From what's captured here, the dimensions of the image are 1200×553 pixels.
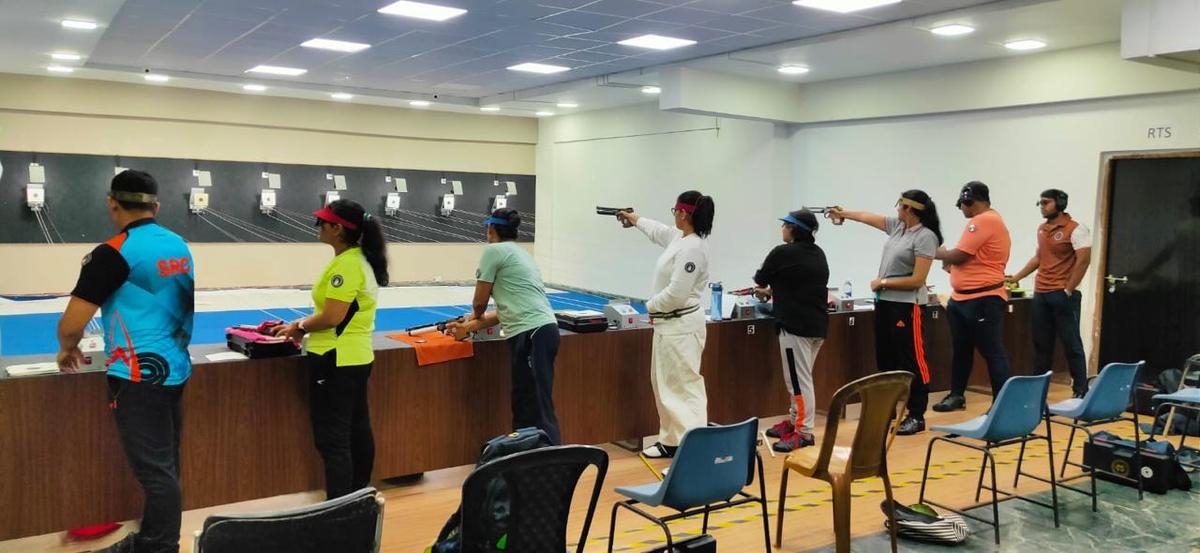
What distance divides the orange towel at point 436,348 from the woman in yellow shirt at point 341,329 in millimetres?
618

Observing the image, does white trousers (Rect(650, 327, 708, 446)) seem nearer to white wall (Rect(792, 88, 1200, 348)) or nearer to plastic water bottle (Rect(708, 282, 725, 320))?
plastic water bottle (Rect(708, 282, 725, 320))

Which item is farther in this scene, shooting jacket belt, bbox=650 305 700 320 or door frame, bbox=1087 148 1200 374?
door frame, bbox=1087 148 1200 374

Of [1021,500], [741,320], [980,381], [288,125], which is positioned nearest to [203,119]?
[288,125]

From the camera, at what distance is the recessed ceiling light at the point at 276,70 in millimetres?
10156

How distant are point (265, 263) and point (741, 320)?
9406mm

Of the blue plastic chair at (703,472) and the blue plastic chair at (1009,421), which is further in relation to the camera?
the blue plastic chair at (1009,421)

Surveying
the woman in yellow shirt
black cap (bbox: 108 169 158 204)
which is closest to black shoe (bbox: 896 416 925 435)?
the woman in yellow shirt

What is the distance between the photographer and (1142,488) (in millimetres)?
4340

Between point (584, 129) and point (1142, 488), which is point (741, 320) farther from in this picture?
point (584, 129)

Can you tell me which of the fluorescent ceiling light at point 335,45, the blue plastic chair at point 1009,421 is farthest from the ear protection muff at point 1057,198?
the fluorescent ceiling light at point 335,45

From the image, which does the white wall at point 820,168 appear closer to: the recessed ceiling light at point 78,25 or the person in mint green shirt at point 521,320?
the person in mint green shirt at point 521,320

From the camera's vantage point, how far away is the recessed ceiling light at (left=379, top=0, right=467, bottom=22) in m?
6.79

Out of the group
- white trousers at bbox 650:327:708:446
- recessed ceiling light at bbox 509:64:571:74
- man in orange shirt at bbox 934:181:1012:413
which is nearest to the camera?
white trousers at bbox 650:327:708:446

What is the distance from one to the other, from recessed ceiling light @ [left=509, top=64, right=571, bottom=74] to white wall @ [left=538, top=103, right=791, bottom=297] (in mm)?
2142
